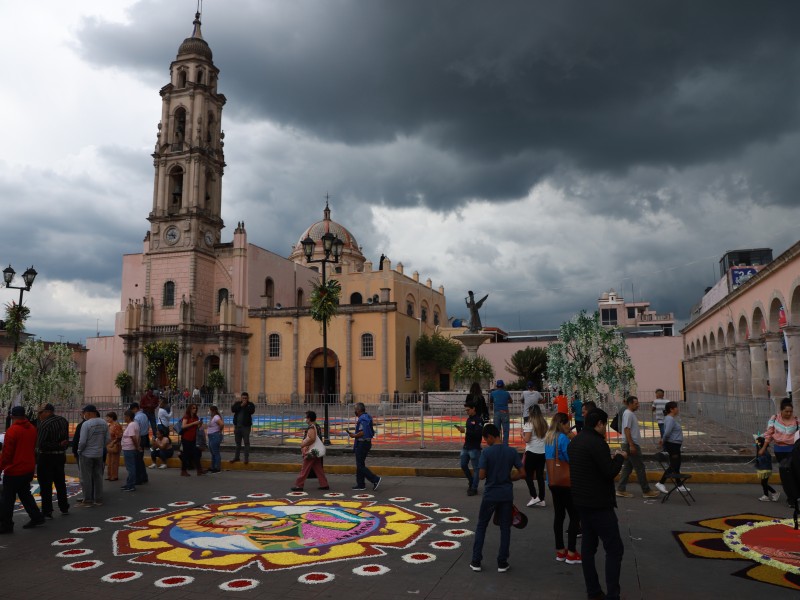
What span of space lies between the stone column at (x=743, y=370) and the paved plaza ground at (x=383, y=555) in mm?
16550

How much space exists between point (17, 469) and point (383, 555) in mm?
5327

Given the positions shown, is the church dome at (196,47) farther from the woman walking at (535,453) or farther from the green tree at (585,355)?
the woman walking at (535,453)

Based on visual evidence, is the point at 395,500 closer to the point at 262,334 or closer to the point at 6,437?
the point at 6,437

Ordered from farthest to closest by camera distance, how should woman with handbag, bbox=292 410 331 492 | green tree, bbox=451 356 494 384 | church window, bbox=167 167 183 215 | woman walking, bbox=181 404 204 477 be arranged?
church window, bbox=167 167 183 215 → green tree, bbox=451 356 494 384 → woman walking, bbox=181 404 204 477 → woman with handbag, bbox=292 410 331 492

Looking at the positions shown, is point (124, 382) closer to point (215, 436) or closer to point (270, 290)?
point (270, 290)

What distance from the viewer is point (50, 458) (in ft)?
29.5

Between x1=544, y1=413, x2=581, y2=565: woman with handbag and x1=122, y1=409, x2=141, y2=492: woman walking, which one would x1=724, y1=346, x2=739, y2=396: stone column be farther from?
x1=122, y1=409, x2=141, y2=492: woman walking

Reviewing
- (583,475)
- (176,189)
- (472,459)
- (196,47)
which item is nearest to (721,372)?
(472,459)

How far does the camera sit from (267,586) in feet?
19.0

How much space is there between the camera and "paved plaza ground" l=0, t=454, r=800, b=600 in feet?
18.6

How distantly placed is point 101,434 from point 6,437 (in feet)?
5.36

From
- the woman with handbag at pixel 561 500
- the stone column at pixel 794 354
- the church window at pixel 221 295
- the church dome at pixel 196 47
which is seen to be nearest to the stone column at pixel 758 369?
the stone column at pixel 794 354

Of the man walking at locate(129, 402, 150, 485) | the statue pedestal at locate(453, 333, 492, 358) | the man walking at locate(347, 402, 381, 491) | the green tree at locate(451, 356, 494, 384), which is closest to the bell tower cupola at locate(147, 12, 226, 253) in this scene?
the green tree at locate(451, 356, 494, 384)

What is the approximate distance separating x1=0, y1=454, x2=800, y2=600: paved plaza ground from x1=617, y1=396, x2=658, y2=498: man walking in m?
0.34
